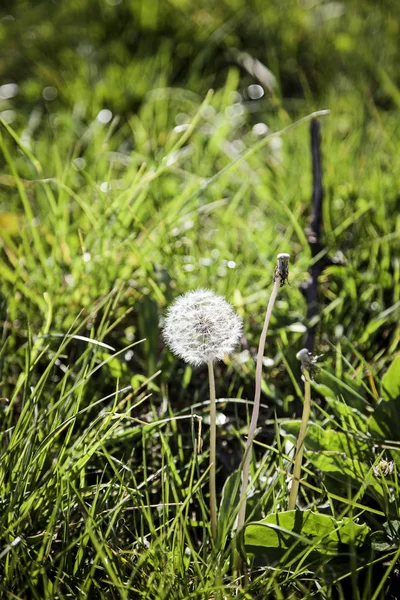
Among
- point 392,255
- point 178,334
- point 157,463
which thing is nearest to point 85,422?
point 157,463

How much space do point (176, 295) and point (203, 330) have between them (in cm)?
57

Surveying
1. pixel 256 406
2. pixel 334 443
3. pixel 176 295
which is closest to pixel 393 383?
pixel 334 443

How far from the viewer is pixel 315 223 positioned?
1.86 meters

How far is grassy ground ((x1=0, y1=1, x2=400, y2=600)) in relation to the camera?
43.8 inches

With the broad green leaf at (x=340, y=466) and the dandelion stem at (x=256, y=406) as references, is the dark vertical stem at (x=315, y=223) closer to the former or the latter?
the broad green leaf at (x=340, y=466)

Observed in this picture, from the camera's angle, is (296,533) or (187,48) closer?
(296,533)

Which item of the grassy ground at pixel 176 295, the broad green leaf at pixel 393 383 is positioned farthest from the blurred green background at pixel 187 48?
the broad green leaf at pixel 393 383

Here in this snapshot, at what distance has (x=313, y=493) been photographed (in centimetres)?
131

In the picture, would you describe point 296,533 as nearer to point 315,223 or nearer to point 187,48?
point 315,223

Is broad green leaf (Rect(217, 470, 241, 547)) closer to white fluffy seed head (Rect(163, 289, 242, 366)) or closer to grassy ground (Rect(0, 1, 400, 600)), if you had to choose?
grassy ground (Rect(0, 1, 400, 600))

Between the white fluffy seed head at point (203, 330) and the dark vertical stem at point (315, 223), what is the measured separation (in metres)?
0.63

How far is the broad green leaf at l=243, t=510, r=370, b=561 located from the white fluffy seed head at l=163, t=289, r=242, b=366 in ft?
0.99

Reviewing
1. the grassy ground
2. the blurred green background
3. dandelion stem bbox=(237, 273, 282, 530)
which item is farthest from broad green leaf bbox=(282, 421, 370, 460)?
the blurred green background

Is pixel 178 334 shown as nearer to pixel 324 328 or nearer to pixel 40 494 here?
pixel 40 494
